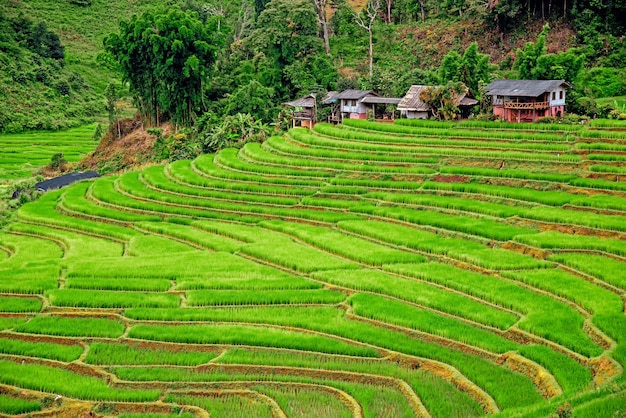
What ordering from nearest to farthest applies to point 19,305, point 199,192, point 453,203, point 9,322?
point 9,322 → point 19,305 → point 453,203 → point 199,192

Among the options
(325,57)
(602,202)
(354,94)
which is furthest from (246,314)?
(325,57)

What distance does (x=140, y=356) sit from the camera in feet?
57.8

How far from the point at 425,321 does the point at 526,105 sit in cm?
1730

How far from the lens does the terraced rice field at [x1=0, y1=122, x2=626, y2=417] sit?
615 inches

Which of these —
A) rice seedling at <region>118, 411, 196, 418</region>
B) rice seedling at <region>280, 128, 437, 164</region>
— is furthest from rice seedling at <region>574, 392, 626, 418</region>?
rice seedling at <region>280, 128, 437, 164</region>

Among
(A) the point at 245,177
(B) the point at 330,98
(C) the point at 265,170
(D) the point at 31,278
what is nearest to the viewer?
(D) the point at 31,278

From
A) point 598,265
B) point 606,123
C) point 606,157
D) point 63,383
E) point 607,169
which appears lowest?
point 63,383

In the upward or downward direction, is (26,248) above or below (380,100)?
below

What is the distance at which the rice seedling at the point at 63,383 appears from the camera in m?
15.5

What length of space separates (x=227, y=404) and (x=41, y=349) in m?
5.19

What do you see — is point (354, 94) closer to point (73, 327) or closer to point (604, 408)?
point (73, 327)

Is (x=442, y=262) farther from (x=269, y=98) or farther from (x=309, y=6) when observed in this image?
(x=309, y=6)

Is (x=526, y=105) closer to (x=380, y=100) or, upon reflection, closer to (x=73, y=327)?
(x=380, y=100)

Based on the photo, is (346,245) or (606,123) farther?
(606,123)
